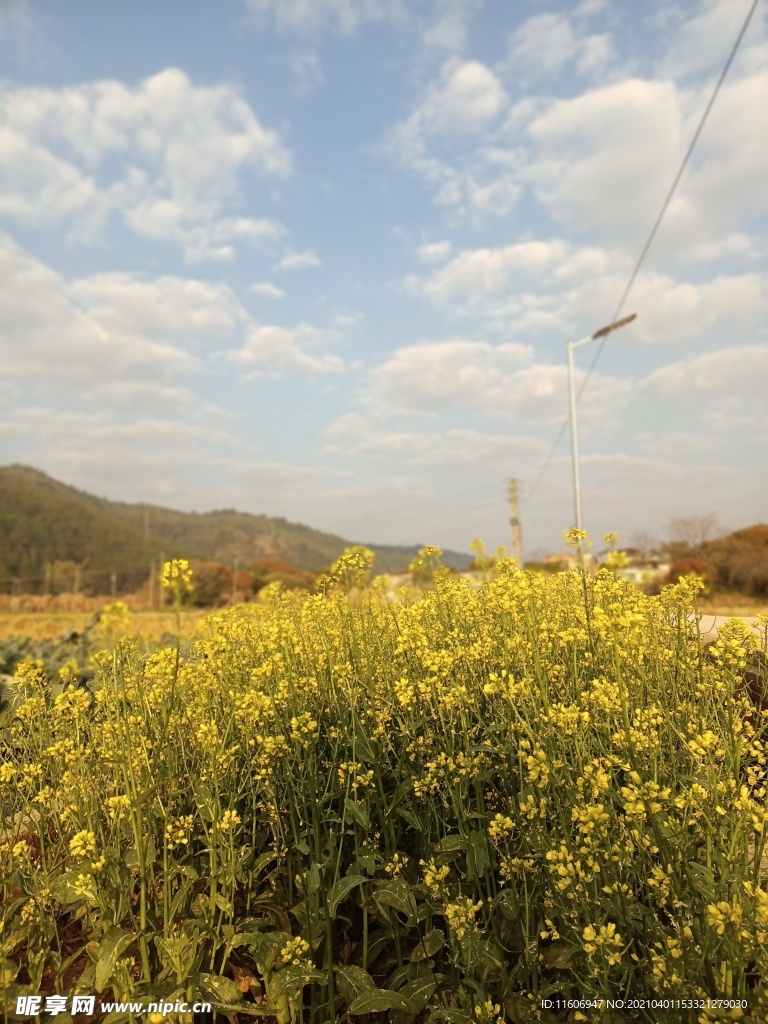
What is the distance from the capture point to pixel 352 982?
2.34 meters

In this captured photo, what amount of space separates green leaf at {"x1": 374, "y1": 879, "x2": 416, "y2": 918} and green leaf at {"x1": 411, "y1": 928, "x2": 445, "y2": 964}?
132mm

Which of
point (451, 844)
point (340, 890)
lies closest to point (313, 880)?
point (340, 890)

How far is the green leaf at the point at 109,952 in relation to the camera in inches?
90.9

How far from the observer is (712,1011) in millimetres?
1684

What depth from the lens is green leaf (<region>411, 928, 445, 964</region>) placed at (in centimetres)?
245

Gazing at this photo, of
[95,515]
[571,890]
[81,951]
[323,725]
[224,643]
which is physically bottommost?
[81,951]

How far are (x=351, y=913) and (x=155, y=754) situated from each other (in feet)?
3.95

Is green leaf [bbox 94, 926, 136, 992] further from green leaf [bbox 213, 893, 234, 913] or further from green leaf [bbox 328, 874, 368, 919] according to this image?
green leaf [bbox 328, 874, 368, 919]

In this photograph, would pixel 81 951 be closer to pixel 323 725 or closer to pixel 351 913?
pixel 351 913

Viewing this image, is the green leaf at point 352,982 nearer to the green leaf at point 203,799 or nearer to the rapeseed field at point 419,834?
the rapeseed field at point 419,834

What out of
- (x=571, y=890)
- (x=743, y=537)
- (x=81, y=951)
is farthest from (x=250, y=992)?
(x=743, y=537)

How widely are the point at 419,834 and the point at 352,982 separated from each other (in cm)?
71

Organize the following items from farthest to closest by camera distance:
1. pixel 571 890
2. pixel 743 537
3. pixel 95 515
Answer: pixel 95 515 → pixel 743 537 → pixel 571 890

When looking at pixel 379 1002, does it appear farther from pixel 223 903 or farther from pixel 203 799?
pixel 203 799
